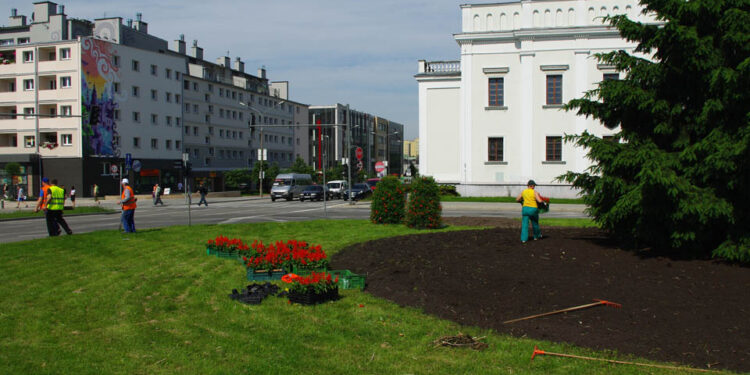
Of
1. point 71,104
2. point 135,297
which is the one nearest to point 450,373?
point 135,297

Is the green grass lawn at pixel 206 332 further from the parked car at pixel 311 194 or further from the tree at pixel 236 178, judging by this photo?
the tree at pixel 236 178

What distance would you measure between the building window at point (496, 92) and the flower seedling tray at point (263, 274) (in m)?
32.7

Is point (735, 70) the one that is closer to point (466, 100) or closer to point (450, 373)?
point (450, 373)

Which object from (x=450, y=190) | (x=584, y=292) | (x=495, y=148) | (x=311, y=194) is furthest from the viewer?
(x=311, y=194)

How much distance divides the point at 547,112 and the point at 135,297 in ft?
114

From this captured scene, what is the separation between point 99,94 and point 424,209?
186 ft

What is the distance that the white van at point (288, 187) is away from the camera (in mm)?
53031

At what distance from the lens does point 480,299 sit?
7.91m

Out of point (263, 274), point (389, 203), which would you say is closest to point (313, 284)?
point (263, 274)

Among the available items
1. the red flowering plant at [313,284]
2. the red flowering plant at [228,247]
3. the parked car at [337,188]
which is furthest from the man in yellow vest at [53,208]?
the parked car at [337,188]

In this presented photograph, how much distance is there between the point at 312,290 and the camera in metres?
8.01

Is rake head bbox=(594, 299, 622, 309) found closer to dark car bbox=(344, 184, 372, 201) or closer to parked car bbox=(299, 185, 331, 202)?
dark car bbox=(344, 184, 372, 201)

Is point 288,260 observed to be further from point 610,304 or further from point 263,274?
point 610,304

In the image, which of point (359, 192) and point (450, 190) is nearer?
point (450, 190)
